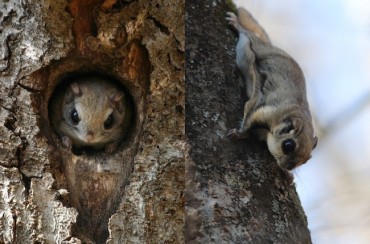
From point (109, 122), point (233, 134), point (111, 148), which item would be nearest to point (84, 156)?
point (111, 148)

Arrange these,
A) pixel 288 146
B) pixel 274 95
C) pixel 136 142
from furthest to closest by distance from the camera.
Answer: pixel 274 95
pixel 288 146
pixel 136 142

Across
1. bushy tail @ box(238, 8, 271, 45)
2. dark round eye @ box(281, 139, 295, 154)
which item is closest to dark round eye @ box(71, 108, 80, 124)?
bushy tail @ box(238, 8, 271, 45)

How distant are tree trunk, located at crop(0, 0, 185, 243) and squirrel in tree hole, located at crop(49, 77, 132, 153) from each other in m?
0.73

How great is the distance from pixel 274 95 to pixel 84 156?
2582mm

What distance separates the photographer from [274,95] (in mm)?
4902

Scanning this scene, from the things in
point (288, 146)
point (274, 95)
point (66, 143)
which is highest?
point (274, 95)

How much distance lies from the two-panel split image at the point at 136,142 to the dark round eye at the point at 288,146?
0.91m

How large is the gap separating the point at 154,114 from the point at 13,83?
0.56 meters

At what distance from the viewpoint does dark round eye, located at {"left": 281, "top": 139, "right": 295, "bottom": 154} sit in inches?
166

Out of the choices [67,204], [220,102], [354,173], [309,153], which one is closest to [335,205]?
[354,173]

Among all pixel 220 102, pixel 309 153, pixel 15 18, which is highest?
pixel 309 153

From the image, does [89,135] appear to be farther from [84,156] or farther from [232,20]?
[232,20]

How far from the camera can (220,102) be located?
10.3 feet

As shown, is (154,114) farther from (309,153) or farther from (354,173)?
(354,173)
